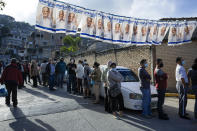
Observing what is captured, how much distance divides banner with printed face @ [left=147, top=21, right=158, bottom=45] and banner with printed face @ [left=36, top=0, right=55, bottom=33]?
18.1 ft

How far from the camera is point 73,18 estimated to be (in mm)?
6805

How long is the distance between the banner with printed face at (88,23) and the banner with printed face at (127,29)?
1.93 meters

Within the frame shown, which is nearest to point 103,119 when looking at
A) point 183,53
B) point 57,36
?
point 183,53

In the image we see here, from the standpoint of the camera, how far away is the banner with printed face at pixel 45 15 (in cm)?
603

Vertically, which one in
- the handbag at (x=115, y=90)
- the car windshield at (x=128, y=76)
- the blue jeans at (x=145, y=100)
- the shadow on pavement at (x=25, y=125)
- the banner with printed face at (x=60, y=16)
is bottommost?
the shadow on pavement at (x=25, y=125)

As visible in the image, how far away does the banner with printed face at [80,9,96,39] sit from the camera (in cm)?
706

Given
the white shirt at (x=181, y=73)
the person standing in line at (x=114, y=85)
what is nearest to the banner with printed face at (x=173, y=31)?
the white shirt at (x=181, y=73)

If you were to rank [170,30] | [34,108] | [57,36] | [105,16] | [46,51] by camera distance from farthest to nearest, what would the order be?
[57,36]
[46,51]
[170,30]
[105,16]
[34,108]

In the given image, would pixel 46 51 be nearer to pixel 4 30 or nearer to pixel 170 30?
pixel 4 30

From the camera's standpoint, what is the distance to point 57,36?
5697 centimetres

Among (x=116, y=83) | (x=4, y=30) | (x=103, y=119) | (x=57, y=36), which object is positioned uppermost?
(x=4, y=30)

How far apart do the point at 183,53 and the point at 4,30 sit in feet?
264

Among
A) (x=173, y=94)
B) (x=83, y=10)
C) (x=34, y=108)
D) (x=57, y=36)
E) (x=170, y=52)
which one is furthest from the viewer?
(x=57, y=36)

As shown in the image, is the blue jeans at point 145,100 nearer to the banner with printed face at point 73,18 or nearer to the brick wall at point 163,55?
the banner with printed face at point 73,18
